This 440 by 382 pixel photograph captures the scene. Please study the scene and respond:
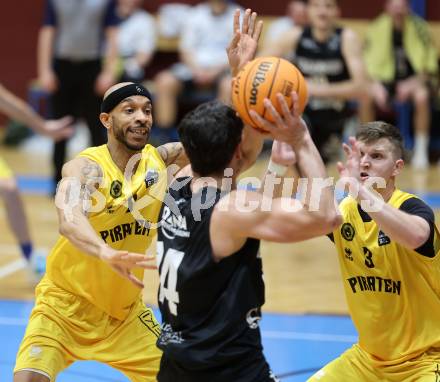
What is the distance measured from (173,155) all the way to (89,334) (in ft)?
3.80

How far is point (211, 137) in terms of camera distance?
406cm

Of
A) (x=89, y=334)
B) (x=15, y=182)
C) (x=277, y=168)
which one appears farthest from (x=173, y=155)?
(x=15, y=182)

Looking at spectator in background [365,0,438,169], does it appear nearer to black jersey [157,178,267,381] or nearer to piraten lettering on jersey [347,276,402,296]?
piraten lettering on jersey [347,276,402,296]

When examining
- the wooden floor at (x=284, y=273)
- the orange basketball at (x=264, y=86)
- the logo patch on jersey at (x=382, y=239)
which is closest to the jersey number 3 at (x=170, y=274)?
the orange basketball at (x=264, y=86)

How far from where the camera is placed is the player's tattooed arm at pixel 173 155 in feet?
18.8

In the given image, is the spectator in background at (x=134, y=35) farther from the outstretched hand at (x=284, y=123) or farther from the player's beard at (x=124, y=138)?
the outstretched hand at (x=284, y=123)

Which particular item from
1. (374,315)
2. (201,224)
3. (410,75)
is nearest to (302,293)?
(374,315)

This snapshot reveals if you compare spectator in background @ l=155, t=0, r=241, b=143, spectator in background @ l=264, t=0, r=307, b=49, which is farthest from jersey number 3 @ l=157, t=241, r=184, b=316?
spectator in background @ l=264, t=0, r=307, b=49

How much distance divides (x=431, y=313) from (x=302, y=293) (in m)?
3.82

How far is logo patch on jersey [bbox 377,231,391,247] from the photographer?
16.4 ft

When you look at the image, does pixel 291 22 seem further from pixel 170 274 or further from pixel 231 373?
pixel 231 373

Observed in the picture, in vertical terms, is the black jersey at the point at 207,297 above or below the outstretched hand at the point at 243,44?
below

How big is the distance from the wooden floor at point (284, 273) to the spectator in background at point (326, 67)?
1245mm

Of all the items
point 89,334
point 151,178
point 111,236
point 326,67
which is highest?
point 326,67
